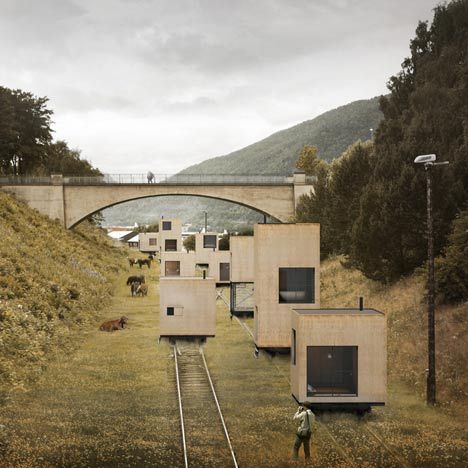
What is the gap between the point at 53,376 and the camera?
2327cm

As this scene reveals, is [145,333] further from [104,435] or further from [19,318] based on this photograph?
[104,435]

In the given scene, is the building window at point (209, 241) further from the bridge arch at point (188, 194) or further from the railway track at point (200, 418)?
the railway track at point (200, 418)

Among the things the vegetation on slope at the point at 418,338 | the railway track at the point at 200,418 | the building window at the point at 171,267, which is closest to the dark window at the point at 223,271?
the building window at the point at 171,267

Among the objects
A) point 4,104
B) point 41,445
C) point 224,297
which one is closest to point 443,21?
point 224,297

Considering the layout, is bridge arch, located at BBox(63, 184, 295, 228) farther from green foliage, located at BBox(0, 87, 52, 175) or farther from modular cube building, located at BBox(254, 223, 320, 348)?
modular cube building, located at BBox(254, 223, 320, 348)

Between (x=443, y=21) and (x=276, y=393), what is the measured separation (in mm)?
29777

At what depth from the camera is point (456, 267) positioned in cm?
2491

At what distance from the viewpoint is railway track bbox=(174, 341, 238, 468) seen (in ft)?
51.0

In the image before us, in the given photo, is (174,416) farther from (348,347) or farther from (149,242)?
(149,242)

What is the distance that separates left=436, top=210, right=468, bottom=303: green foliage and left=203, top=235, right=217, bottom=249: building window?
149ft

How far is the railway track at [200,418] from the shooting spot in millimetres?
15539

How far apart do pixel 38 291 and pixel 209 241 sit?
36.6 metres

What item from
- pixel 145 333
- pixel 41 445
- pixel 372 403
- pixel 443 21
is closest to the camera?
pixel 41 445

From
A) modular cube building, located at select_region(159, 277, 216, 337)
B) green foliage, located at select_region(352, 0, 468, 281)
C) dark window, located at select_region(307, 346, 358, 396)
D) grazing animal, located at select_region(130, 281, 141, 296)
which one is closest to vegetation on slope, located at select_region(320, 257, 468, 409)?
green foliage, located at select_region(352, 0, 468, 281)
